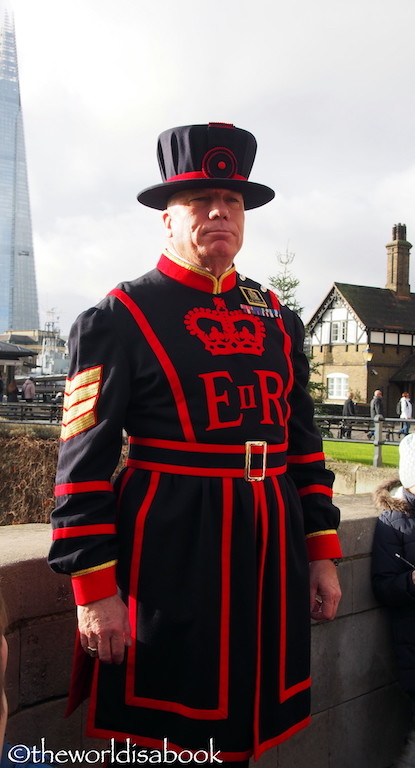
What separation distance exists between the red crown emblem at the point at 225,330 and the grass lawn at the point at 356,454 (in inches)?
399

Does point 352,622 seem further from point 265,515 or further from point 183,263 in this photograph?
point 183,263

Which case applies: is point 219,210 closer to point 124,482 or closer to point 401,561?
point 124,482

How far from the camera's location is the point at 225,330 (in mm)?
2203

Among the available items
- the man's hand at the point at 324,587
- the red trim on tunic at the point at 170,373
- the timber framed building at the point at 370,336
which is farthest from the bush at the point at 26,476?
the timber framed building at the point at 370,336

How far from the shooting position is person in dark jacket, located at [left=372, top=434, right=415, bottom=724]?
10.2 ft

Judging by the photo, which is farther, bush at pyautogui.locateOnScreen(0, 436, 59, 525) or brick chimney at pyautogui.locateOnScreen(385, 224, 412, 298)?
→ brick chimney at pyautogui.locateOnScreen(385, 224, 412, 298)

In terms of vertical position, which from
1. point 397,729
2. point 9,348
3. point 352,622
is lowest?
point 397,729

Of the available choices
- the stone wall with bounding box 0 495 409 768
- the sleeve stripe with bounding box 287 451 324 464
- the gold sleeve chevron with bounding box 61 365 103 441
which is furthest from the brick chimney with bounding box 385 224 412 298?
the gold sleeve chevron with bounding box 61 365 103 441

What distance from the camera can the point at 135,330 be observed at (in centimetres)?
208

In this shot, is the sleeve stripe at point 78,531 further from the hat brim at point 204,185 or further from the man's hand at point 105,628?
the hat brim at point 204,185

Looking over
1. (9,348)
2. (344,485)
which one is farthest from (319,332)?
(344,485)

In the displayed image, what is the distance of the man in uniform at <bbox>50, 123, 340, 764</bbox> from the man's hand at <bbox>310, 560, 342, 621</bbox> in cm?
15

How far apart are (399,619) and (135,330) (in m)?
2.07

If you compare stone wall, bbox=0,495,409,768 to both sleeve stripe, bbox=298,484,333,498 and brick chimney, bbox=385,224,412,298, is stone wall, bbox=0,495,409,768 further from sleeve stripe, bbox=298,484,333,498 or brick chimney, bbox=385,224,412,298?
brick chimney, bbox=385,224,412,298
